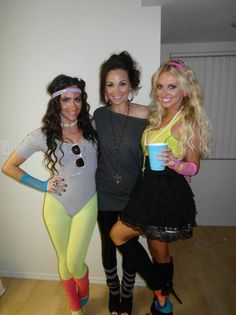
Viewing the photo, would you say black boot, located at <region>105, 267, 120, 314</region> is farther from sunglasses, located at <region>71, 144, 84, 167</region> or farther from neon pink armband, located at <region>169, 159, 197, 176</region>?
neon pink armband, located at <region>169, 159, 197, 176</region>

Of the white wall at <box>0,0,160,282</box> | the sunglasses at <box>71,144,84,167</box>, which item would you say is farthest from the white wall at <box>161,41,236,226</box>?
the sunglasses at <box>71,144,84,167</box>

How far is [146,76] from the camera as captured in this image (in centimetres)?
188

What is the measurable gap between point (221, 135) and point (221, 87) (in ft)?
2.20

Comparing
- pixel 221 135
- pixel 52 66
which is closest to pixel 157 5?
pixel 52 66

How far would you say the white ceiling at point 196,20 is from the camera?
1856 mm

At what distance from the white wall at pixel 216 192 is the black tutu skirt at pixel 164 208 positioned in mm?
2181

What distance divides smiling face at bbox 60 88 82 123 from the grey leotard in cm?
19

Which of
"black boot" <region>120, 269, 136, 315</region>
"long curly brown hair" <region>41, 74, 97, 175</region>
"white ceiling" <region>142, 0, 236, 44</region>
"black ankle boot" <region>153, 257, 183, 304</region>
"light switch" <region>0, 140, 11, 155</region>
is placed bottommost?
"black boot" <region>120, 269, 136, 315</region>

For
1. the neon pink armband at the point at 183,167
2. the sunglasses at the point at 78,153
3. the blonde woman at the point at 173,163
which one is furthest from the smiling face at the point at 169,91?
the sunglasses at the point at 78,153

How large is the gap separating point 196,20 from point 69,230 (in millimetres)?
2239

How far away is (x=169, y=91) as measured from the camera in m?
1.41

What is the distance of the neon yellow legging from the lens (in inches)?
63.4

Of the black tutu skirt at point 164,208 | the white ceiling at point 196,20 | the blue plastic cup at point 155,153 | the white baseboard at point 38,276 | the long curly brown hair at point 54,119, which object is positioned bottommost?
the white baseboard at point 38,276

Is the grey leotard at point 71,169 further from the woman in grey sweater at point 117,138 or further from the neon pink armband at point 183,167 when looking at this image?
the neon pink armband at point 183,167
